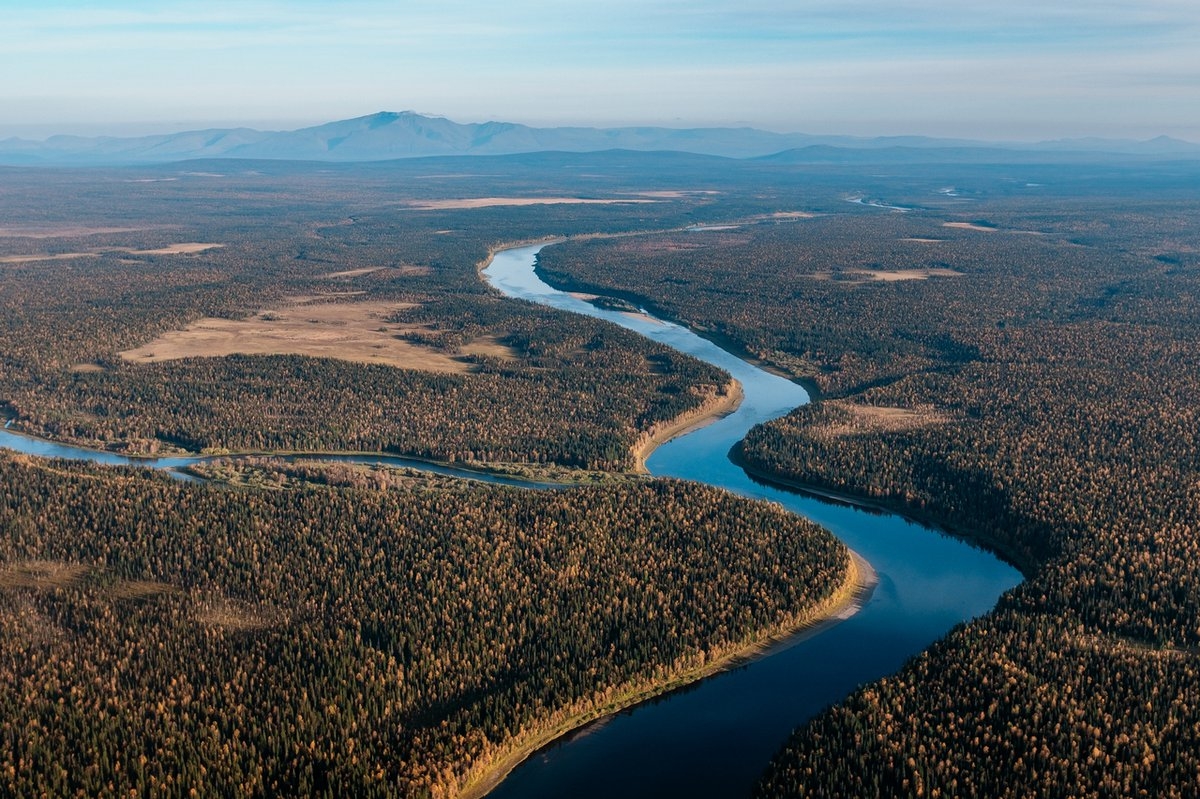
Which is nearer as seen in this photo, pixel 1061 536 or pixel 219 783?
pixel 219 783

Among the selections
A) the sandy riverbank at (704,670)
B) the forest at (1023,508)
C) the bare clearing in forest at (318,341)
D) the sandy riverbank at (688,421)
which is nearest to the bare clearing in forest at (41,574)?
the sandy riverbank at (704,670)

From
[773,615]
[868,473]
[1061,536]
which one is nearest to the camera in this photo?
[773,615]

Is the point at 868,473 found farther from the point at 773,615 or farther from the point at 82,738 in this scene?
the point at 82,738

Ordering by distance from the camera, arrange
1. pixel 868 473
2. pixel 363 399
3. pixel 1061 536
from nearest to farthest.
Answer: pixel 1061 536 → pixel 868 473 → pixel 363 399

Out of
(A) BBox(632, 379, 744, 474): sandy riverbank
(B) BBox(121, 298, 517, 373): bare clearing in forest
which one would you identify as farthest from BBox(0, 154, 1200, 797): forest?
(B) BBox(121, 298, 517, 373): bare clearing in forest

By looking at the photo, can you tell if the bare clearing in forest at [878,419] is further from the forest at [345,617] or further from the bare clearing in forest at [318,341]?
the bare clearing in forest at [318,341]

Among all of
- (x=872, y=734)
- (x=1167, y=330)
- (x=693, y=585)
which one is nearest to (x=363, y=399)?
(x=693, y=585)
